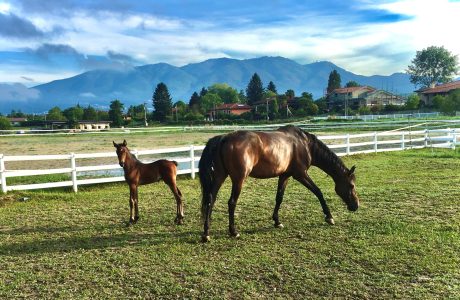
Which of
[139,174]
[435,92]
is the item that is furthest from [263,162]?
[435,92]

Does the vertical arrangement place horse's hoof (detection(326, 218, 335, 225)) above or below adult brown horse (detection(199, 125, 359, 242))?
below

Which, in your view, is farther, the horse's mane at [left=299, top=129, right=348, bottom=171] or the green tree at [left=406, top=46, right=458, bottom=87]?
the green tree at [left=406, top=46, right=458, bottom=87]

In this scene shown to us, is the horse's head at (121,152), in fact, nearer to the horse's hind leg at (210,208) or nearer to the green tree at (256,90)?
the horse's hind leg at (210,208)

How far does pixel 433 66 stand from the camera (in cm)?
11175

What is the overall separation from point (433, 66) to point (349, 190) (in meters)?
122

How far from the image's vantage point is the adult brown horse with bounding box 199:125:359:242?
6.15 m

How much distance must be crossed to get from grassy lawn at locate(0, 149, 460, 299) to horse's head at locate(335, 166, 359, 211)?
303mm

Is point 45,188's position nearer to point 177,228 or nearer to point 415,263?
point 177,228

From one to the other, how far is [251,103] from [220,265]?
10637cm

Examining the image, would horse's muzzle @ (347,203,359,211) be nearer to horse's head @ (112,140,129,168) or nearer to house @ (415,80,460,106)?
horse's head @ (112,140,129,168)

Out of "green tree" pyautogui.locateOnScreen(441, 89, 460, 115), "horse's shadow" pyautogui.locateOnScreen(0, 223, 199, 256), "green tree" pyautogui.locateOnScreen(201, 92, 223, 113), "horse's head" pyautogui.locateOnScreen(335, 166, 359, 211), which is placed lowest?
"horse's shadow" pyautogui.locateOnScreen(0, 223, 199, 256)

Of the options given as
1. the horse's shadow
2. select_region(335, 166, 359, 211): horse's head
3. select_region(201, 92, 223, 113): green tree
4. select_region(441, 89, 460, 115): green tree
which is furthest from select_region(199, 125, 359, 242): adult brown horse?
select_region(201, 92, 223, 113): green tree

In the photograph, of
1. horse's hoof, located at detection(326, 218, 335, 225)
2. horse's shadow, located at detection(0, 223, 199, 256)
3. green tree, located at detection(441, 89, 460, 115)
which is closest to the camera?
horse's shadow, located at detection(0, 223, 199, 256)

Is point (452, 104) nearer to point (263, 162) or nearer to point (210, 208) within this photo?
point (263, 162)
